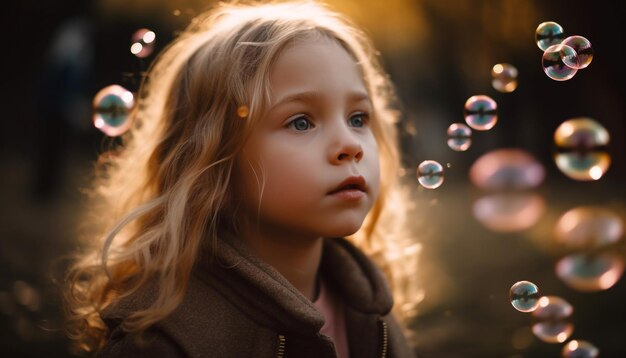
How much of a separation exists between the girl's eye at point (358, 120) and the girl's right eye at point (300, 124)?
12 centimetres

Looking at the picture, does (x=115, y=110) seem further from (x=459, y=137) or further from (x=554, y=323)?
(x=554, y=323)

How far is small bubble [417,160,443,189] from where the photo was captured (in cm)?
190

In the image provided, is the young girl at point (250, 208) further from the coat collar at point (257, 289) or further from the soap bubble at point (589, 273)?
the soap bubble at point (589, 273)

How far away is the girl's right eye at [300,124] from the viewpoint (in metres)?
1.45

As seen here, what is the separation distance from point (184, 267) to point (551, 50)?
111 cm

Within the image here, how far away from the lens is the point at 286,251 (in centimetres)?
155

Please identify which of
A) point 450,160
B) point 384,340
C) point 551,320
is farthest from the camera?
point 450,160

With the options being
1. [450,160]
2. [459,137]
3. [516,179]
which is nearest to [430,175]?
[459,137]

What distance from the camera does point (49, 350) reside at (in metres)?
2.86

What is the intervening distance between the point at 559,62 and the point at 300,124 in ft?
2.58

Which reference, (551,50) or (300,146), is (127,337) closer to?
(300,146)

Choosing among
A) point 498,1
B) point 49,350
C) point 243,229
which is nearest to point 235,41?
point 243,229

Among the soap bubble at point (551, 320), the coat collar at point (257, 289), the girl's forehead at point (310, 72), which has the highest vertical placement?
the girl's forehead at point (310, 72)

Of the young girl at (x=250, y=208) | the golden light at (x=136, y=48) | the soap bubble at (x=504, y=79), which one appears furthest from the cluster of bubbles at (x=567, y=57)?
the golden light at (x=136, y=48)
